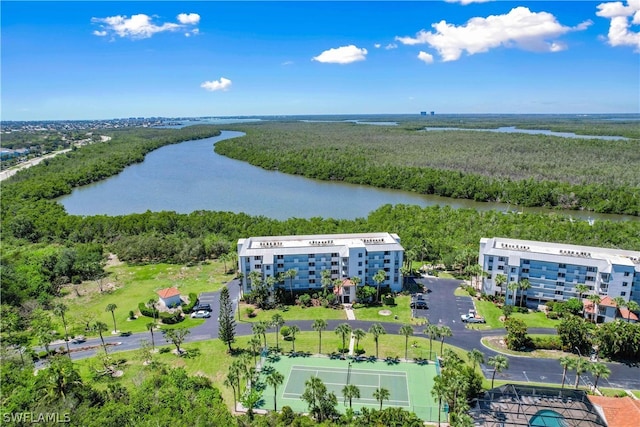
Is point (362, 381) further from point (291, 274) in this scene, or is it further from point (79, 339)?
point (79, 339)

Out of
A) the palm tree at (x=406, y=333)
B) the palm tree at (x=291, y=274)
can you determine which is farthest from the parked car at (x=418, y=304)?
the palm tree at (x=291, y=274)

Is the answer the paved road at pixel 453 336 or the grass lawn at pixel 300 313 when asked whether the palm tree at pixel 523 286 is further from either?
the grass lawn at pixel 300 313

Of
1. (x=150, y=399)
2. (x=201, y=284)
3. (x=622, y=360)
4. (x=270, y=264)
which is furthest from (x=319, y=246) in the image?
(x=622, y=360)

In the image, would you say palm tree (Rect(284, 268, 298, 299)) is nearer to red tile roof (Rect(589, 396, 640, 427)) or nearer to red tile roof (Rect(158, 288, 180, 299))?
red tile roof (Rect(158, 288, 180, 299))

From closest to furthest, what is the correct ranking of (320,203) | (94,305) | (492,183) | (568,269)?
Result: 1. (568,269)
2. (94,305)
3. (320,203)
4. (492,183)

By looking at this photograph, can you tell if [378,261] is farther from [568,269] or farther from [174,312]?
[174,312]

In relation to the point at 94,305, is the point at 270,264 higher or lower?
higher
